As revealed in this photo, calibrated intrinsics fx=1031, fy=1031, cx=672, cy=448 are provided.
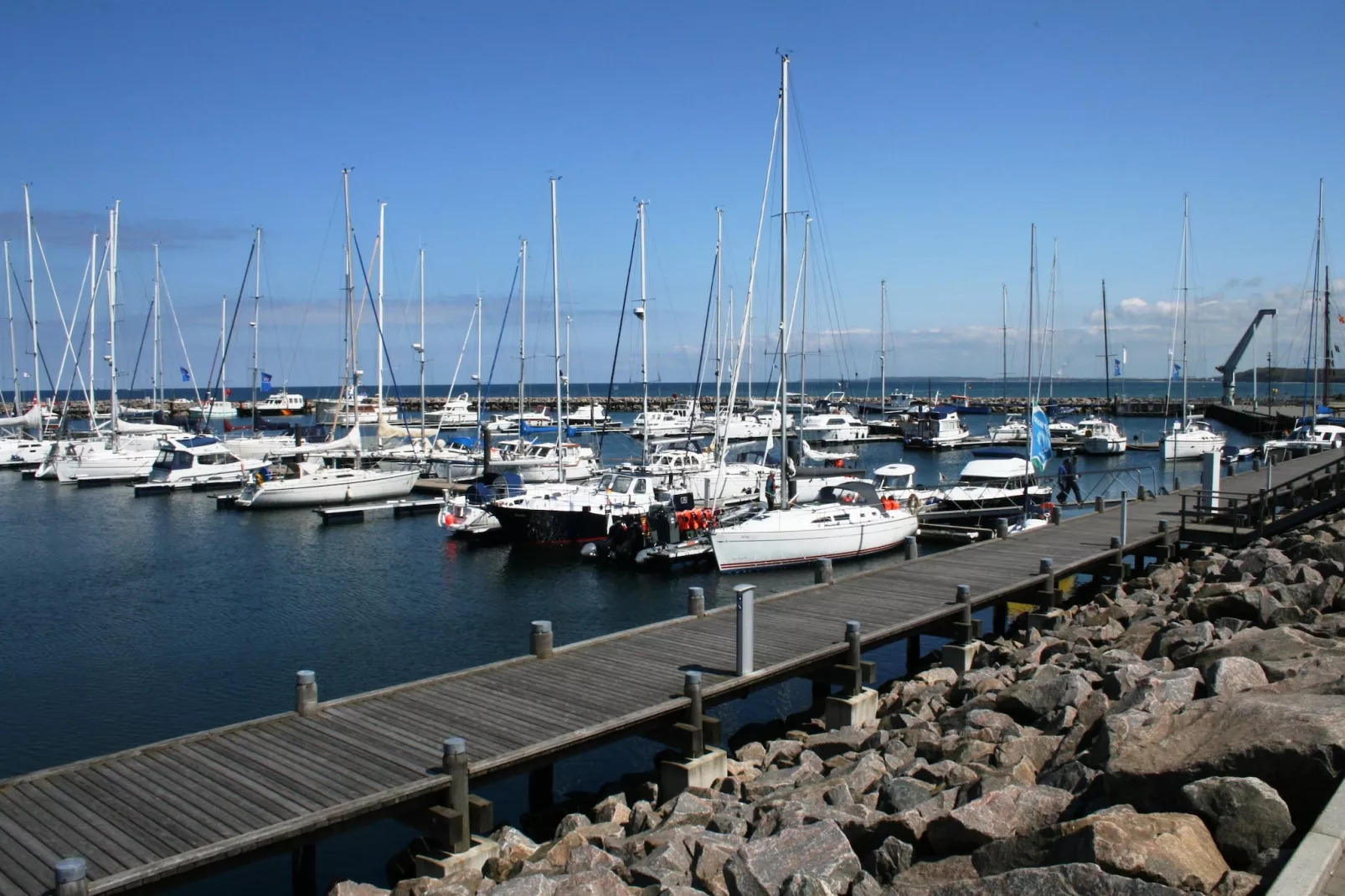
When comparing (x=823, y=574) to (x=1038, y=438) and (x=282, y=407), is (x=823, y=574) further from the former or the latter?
(x=282, y=407)

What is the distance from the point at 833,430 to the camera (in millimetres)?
81250

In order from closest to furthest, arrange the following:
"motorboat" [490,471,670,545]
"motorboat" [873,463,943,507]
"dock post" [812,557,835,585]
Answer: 1. "dock post" [812,557,835,585]
2. "motorboat" [490,471,670,545]
3. "motorboat" [873,463,943,507]

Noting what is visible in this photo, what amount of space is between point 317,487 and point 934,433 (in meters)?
46.8

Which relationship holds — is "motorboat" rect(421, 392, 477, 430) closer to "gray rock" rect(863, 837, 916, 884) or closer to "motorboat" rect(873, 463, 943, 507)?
"motorboat" rect(873, 463, 943, 507)

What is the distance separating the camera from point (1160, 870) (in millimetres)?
6930

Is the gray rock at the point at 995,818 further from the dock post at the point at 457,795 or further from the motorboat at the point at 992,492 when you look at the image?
the motorboat at the point at 992,492

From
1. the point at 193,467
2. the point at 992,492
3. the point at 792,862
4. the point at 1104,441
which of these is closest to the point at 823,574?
the point at 792,862

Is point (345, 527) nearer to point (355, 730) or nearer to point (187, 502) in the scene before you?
point (187, 502)

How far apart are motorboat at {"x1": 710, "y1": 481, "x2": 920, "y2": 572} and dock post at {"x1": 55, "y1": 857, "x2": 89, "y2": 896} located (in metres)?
22.4

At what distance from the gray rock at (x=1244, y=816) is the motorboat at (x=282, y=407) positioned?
393ft

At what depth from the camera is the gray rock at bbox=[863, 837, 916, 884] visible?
8906 mm

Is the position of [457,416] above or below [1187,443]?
above

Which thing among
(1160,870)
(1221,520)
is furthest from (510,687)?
(1221,520)

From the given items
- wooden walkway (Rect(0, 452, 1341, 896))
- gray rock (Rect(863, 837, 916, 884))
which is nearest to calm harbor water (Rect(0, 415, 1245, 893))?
wooden walkway (Rect(0, 452, 1341, 896))
